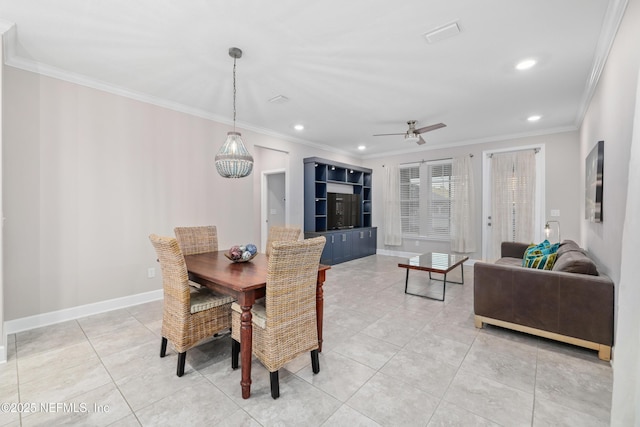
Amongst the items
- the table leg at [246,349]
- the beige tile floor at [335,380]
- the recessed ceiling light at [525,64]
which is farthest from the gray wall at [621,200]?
the table leg at [246,349]

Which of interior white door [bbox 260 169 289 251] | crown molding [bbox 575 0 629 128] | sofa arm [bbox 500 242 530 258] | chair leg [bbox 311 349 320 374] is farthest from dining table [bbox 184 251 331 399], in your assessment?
interior white door [bbox 260 169 289 251]

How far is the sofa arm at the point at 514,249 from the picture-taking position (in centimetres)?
423

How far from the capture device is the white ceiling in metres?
2.01

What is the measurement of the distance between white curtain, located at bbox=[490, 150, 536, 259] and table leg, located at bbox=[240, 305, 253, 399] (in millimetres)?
5374

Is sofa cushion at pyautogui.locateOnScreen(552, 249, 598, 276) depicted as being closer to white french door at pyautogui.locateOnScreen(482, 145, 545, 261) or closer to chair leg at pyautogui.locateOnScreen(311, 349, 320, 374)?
chair leg at pyautogui.locateOnScreen(311, 349, 320, 374)

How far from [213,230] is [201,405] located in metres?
1.86

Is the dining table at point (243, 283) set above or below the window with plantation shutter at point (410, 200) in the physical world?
below

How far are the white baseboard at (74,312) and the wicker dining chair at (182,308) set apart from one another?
62.0 inches

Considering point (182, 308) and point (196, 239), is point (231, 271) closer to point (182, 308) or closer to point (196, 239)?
point (182, 308)

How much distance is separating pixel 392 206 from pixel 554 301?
14.9 feet

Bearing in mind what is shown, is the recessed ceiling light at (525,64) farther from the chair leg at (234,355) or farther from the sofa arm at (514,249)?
the chair leg at (234,355)

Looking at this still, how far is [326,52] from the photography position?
2.55m

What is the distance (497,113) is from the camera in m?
4.16

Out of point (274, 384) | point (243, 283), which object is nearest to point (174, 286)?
point (243, 283)
